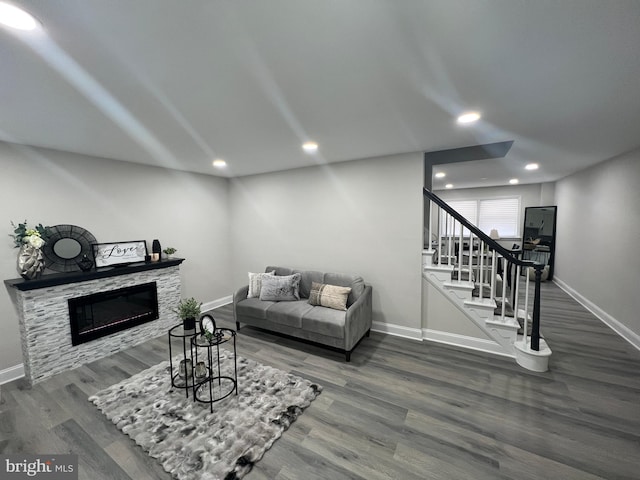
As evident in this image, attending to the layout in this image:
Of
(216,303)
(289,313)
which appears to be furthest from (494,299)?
(216,303)

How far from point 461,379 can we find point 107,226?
15.5 ft

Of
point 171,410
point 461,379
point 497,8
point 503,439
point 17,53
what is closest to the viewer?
point 497,8

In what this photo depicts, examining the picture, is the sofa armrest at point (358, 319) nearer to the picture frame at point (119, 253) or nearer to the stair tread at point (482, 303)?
the stair tread at point (482, 303)

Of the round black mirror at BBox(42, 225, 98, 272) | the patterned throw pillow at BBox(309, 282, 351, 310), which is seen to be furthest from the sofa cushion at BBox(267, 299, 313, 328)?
the round black mirror at BBox(42, 225, 98, 272)

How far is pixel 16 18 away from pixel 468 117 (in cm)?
282

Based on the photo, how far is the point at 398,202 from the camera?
3559 millimetres

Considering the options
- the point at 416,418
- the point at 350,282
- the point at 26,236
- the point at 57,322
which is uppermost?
the point at 26,236

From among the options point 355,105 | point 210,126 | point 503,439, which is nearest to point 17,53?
point 210,126

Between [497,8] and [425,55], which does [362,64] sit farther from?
[497,8]

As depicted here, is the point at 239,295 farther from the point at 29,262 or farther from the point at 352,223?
the point at 29,262

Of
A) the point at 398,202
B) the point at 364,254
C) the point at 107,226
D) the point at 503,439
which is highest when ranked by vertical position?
the point at 398,202

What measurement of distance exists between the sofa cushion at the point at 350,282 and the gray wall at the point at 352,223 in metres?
A: 0.24

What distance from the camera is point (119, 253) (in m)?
3.63

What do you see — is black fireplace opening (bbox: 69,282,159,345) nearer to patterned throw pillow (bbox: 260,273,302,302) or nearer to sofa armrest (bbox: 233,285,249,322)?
sofa armrest (bbox: 233,285,249,322)
